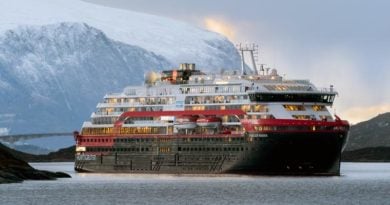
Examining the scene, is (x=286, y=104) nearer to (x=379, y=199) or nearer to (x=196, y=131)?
(x=196, y=131)

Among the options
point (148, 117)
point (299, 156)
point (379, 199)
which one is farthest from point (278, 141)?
point (379, 199)

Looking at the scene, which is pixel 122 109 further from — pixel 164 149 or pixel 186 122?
pixel 186 122

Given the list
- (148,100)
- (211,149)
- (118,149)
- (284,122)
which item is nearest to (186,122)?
(211,149)

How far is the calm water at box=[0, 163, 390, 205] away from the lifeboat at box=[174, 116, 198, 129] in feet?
17.8

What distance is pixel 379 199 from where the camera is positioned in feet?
334

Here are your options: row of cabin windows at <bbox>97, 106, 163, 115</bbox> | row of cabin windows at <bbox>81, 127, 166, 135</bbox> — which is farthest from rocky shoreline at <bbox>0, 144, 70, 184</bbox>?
row of cabin windows at <bbox>97, 106, 163, 115</bbox>

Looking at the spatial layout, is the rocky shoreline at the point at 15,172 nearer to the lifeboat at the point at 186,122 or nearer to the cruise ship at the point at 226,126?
the cruise ship at the point at 226,126

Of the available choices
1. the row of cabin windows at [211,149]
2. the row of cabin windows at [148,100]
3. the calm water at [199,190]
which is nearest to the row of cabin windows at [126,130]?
the row of cabin windows at [148,100]

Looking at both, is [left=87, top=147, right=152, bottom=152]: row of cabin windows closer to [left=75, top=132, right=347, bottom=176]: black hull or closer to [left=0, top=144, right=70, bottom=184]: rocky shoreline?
[left=75, top=132, right=347, bottom=176]: black hull

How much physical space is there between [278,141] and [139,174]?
22.5 metres

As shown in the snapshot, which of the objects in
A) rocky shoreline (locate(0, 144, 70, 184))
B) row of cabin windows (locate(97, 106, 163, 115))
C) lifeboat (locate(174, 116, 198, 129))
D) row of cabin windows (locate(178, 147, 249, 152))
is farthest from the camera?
row of cabin windows (locate(97, 106, 163, 115))

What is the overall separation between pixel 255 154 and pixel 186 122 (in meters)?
9.74

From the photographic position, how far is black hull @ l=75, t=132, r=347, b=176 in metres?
129

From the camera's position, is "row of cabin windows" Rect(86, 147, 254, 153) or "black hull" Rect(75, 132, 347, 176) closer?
"black hull" Rect(75, 132, 347, 176)
